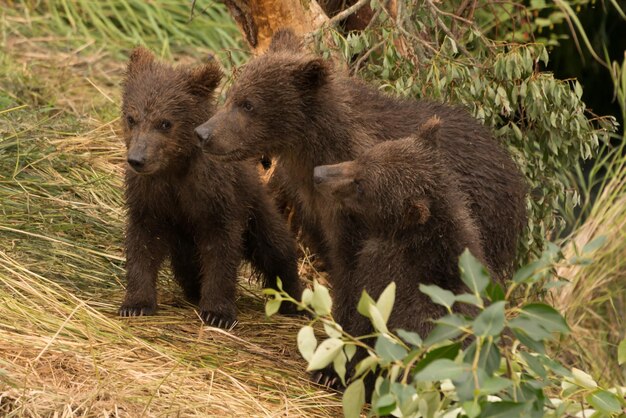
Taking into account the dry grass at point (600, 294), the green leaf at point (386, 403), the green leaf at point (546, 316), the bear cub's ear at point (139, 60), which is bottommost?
the dry grass at point (600, 294)

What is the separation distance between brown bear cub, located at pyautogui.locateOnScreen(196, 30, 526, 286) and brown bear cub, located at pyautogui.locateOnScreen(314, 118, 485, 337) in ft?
0.71

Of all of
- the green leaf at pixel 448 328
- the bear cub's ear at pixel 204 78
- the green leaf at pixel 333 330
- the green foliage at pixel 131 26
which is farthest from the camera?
the green foliage at pixel 131 26

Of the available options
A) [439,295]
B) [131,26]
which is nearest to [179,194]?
[439,295]

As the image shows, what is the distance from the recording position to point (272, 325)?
579cm

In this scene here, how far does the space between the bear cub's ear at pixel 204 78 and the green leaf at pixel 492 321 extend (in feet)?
8.28

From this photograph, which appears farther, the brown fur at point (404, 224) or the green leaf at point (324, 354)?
the brown fur at point (404, 224)

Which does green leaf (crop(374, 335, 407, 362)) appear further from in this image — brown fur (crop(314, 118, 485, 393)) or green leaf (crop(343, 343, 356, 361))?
brown fur (crop(314, 118, 485, 393))

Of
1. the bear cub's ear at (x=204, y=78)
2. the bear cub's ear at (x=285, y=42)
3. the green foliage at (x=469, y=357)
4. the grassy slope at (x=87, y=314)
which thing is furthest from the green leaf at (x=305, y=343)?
the bear cub's ear at (x=285, y=42)

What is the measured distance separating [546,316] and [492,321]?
221 mm

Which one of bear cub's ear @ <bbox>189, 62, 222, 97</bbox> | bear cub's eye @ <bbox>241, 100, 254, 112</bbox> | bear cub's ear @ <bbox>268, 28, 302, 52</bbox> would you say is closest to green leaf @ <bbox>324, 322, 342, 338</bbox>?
bear cub's eye @ <bbox>241, 100, 254, 112</bbox>

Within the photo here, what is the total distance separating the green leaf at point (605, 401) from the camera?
3.79m

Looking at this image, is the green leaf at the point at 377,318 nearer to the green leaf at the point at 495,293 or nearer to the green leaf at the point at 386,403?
the green leaf at the point at 386,403

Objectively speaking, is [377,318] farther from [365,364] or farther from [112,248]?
[112,248]

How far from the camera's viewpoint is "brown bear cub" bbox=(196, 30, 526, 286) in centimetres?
517
